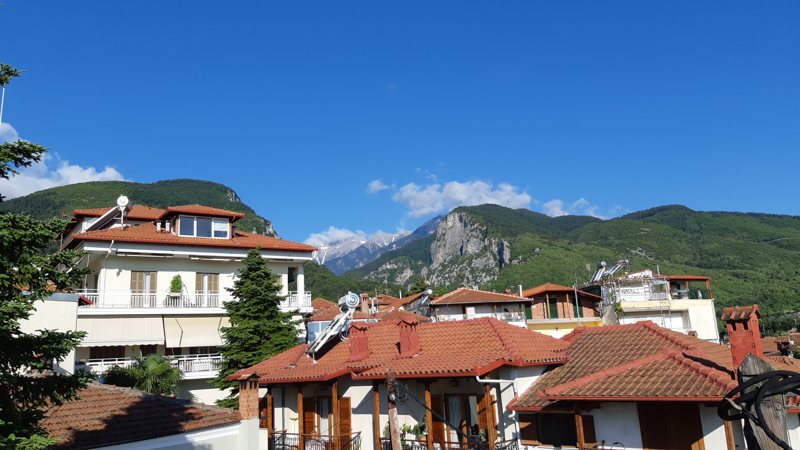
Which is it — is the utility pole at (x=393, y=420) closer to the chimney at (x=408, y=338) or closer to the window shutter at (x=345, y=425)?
the chimney at (x=408, y=338)

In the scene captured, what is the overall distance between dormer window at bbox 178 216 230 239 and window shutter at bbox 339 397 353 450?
1801 centimetres

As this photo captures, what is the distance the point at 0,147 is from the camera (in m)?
7.91

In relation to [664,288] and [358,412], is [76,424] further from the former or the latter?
[664,288]

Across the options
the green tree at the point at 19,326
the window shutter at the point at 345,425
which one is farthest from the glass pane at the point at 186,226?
the green tree at the point at 19,326

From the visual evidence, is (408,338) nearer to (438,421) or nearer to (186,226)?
(438,421)

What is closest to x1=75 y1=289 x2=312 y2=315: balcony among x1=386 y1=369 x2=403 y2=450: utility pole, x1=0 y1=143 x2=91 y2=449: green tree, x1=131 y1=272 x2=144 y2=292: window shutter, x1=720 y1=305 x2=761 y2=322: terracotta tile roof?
x1=131 y1=272 x2=144 y2=292: window shutter

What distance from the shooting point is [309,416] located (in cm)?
2227

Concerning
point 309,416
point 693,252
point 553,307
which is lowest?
point 309,416

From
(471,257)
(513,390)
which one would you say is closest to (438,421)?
(513,390)

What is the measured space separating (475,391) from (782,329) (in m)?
81.2

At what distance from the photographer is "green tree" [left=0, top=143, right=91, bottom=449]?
7.59 meters

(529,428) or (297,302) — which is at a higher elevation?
(297,302)

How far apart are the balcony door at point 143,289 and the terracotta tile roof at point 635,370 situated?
22.2 m

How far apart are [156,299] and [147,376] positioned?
7832 millimetres
